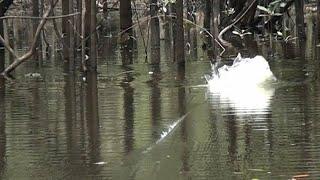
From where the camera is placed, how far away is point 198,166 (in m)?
7.51

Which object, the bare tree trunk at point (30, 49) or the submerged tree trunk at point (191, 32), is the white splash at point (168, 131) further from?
the submerged tree trunk at point (191, 32)

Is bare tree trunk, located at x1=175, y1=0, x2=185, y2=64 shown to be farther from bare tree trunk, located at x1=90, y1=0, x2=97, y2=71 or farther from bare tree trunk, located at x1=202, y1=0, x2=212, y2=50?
bare tree trunk, located at x1=202, y1=0, x2=212, y2=50

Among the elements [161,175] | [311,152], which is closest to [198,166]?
[161,175]

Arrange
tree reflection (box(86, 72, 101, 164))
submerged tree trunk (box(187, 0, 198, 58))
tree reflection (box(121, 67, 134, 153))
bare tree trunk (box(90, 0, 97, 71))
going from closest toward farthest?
1. tree reflection (box(86, 72, 101, 164))
2. tree reflection (box(121, 67, 134, 153))
3. bare tree trunk (box(90, 0, 97, 71))
4. submerged tree trunk (box(187, 0, 198, 58))

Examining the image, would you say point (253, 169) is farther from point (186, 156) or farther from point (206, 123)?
point (206, 123)

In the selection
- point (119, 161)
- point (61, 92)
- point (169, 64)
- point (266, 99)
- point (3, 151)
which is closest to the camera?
point (119, 161)

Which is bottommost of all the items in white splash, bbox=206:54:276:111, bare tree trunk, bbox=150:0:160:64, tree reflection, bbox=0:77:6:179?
tree reflection, bbox=0:77:6:179

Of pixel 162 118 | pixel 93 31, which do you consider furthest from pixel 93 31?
pixel 162 118

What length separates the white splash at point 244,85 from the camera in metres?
12.1

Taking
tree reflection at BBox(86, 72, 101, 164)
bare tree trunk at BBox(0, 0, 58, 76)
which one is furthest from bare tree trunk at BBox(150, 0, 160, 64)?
tree reflection at BBox(86, 72, 101, 164)

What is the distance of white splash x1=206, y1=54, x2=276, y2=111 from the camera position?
12062 mm

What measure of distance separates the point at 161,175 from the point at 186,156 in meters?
0.88

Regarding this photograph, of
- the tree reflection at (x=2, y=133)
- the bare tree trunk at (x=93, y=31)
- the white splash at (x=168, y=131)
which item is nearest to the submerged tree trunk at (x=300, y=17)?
the bare tree trunk at (x=93, y=31)

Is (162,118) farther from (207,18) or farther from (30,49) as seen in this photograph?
(207,18)
